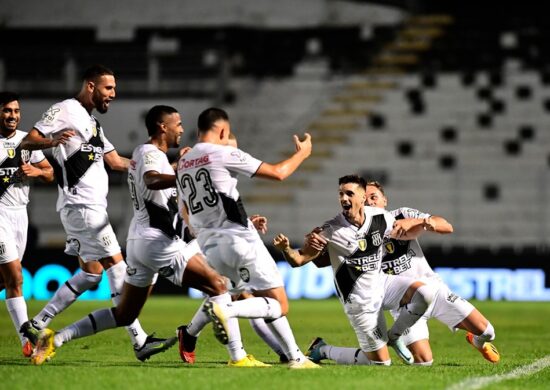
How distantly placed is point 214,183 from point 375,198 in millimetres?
2377

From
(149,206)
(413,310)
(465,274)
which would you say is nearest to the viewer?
(149,206)

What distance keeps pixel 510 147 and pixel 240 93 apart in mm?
6610

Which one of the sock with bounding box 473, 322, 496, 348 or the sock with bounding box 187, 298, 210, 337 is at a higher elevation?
the sock with bounding box 187, 298, 210, 337

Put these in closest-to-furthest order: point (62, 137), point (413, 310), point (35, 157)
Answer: point (62, 137)
point (413, 310)
point (35, 157)

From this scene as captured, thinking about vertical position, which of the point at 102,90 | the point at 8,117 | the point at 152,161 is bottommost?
the point at 152,161

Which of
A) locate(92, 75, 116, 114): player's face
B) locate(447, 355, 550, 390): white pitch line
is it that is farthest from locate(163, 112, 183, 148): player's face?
locate(447, 355, 550, 390): white pitch line

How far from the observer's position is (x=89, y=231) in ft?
31.6

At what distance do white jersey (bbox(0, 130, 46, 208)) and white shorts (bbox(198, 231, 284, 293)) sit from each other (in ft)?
8.09

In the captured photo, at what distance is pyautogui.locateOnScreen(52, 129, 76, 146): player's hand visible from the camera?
30.3 ft

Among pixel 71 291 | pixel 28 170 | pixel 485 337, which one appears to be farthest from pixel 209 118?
pixel 485 337

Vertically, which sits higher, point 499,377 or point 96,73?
point 96,73

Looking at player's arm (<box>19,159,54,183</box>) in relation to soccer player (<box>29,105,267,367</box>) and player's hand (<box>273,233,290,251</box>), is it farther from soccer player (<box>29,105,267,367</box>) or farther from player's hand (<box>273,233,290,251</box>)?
player's hand (<box>273,233,290,251</box>)

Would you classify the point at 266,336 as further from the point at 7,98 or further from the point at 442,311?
the point at 7,98

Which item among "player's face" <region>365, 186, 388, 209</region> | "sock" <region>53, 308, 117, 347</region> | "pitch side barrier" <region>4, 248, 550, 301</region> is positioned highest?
"player's face" <region>365, 186, 388, 209</region>
